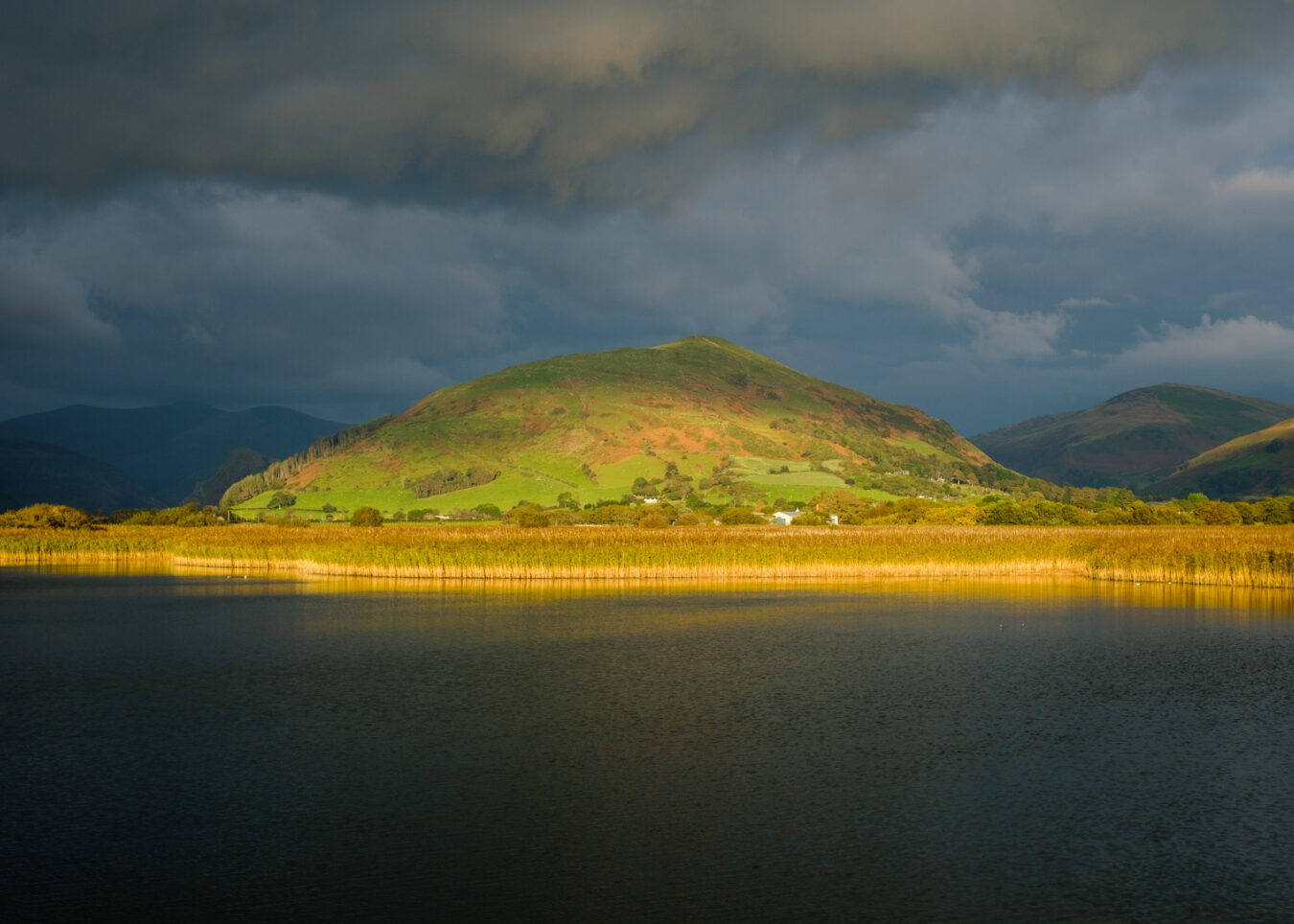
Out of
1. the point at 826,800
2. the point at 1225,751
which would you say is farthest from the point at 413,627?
the point at 1225,751

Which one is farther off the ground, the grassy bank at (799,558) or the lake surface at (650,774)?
the grassy bank at (799,558)

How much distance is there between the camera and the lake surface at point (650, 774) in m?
14.6

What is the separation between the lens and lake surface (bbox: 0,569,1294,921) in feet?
47.9

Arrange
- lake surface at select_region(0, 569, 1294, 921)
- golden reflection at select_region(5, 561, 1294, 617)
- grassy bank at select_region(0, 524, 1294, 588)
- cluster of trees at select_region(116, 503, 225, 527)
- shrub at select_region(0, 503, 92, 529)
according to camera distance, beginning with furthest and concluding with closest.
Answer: cluster of trees at select_region(116, 503, 225, 527) < shrub at select_region(0, 503, 92, 529) < grassy bank at select_region(0, 524, 1294, 588) < golden reflection at select_region(5, 561, 1294, 617) < lake surface at select_region(0, 569, 1294, 921)

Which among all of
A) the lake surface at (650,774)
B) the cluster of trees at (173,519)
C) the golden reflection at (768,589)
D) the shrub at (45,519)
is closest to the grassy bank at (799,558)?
the golden reflection at (768,589)

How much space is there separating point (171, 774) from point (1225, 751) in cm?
2185

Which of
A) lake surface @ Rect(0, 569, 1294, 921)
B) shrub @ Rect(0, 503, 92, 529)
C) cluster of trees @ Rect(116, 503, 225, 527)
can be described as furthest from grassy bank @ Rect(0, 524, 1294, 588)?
cluster of trees @ Rect(116, 503, 225, 527)

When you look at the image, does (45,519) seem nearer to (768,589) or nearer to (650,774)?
(768,589)

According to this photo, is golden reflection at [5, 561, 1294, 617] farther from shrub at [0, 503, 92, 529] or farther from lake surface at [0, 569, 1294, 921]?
shrub at [0, 503, 92, 529]

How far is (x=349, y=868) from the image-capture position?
15383 mm

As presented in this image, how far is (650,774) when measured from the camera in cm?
2042

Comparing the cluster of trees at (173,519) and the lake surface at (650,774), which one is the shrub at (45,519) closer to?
the cluster of trees at (173,519)

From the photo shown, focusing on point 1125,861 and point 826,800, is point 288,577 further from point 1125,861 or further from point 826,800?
point 1125,861

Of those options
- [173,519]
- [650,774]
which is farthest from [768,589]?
[173,519]
